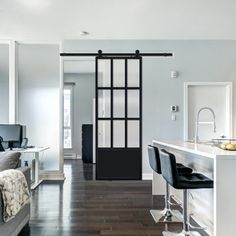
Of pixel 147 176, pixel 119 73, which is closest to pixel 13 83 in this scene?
pixel 119 73

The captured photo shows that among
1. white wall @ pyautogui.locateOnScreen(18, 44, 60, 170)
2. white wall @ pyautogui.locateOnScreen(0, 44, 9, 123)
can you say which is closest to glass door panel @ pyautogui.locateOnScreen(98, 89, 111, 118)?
white wall @ pyautogui.locateOnScreen(18, 44, 60, 170)

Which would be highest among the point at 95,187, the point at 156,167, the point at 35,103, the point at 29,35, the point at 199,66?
the point at 29,35

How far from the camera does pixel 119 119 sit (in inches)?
241

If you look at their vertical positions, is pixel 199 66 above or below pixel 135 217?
above

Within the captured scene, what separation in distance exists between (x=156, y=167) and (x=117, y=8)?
2426mm

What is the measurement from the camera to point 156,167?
3.78 metres

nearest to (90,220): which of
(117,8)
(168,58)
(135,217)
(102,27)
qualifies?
(135,217)

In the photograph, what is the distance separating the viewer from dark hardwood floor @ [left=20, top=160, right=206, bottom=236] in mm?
3393

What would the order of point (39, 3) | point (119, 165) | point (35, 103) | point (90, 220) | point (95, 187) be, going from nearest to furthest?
point (90, 220) < point (39, 3) < point (95, 187) < point (119, 165) < point (35, 103)

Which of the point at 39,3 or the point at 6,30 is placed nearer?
the point at 39,3

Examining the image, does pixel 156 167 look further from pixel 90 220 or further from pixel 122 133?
pixel 122 133

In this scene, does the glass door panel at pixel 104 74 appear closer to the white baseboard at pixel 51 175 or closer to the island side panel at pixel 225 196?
the white baseboard at pixel 51 175

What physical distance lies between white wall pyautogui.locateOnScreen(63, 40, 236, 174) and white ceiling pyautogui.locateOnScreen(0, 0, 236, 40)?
211mm

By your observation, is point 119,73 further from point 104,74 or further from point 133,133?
point 133,133
